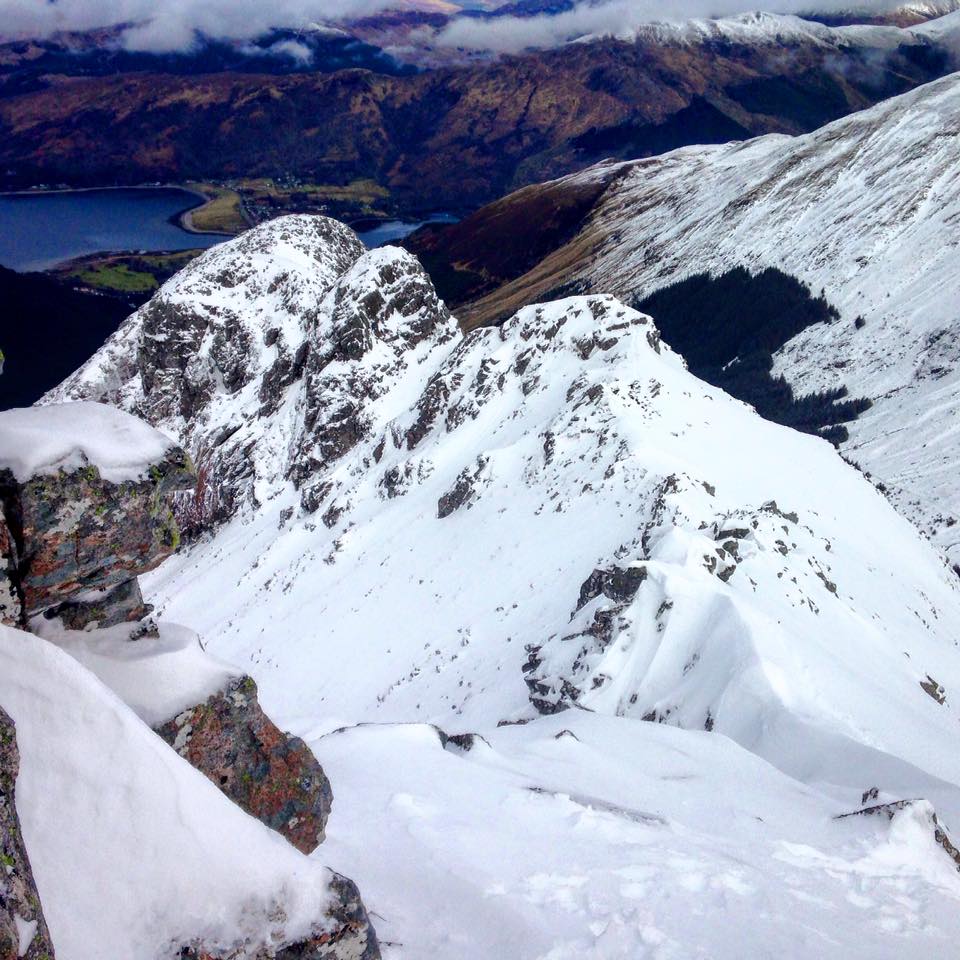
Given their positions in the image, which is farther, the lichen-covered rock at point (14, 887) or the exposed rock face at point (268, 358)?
the exposed rock face at point (268, 358)

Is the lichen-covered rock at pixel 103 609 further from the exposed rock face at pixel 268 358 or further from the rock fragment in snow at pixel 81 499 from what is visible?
the exposed rock face at pixel 268 358

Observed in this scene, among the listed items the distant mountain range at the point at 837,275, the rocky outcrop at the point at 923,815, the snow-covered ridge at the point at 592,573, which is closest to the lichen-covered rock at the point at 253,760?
the rocky outcrop at the point at 923,815

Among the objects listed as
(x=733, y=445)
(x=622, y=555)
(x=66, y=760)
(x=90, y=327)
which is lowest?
(x=90, y=327)

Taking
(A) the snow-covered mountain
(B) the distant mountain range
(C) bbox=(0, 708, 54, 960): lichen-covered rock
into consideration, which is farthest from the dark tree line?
(C) bbox=(0, 708, 54, 960): lichen-covered rock

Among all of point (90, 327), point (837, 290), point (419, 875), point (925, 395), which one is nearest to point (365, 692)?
point (419, 875)

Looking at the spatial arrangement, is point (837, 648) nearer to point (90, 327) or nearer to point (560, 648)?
point (560, 648)

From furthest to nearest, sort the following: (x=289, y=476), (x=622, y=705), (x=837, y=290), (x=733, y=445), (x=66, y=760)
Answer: (x=837, y=290) → (x=289, y=476) → (x=733, y=445) → (x=622, y=705) → (x=66, y=760)

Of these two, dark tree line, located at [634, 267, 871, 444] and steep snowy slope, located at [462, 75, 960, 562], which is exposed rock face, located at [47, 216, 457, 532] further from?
dark tree line, located at [634, 267, 871, 444]

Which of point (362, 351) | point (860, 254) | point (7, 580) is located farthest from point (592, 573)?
point (860, 254)
